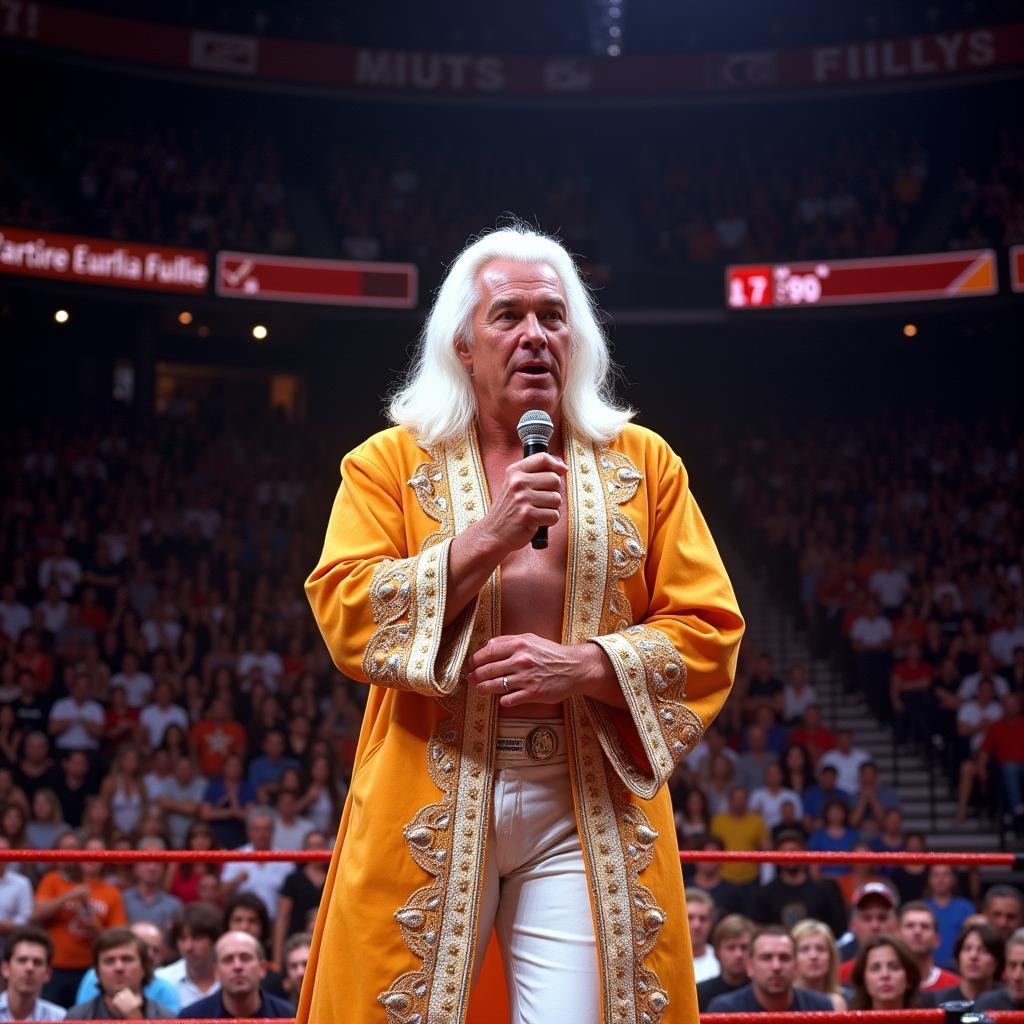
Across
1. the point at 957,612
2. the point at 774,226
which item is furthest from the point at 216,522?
the point at 774,226

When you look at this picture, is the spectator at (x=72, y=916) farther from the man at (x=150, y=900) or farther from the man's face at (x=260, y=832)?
the man's face at (x=260, y=832)

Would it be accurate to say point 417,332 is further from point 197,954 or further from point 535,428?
point 535,428

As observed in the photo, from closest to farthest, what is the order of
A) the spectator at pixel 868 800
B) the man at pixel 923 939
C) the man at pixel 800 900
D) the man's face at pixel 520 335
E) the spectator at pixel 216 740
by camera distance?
1. the man's face at pixel 520 335
2. the man at pixel 923 939
3. the man at pixel 800 900
4. the spectator at pixel 868 800
5. the spectator at pixel 216 740

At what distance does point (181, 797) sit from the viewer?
7.91 metres

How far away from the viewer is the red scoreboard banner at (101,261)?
12.9 meters

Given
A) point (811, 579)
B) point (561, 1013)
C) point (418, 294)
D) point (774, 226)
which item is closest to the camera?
point (561, 1013)

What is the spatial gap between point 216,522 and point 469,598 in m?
10.7

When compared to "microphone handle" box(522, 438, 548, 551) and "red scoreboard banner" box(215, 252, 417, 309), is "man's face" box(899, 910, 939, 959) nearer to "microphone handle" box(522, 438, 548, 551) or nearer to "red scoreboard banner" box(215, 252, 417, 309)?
"microphone handle" box(522, 438, 548, 551)

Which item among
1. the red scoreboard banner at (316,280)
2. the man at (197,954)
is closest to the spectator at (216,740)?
the man at (197,954)

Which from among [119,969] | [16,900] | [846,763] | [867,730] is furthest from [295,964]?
[867,730]

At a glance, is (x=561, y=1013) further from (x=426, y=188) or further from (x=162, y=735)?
(x=426, y=188)

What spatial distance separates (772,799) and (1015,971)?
3694 mm

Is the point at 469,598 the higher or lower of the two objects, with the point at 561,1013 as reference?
higher

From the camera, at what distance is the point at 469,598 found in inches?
75.9
